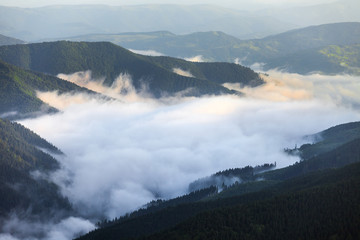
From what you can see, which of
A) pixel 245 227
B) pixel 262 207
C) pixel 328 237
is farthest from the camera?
pixel 262 207

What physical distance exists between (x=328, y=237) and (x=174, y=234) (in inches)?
2039

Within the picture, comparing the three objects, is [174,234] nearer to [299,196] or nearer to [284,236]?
[284,236]

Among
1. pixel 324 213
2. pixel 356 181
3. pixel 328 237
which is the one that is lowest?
pixel 328 237

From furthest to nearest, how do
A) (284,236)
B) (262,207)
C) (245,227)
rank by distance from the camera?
(262,207) < (245,227) < (284,236)

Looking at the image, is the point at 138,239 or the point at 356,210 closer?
the point at 356,210

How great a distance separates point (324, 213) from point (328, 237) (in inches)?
846

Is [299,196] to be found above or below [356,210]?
above

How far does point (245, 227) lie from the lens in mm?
177000

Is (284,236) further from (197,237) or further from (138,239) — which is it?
(138,239)

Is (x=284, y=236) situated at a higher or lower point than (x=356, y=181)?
lower

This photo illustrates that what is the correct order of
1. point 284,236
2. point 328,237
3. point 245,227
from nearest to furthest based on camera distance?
1. point 328,237
2. point 284,236
3. point 245,227

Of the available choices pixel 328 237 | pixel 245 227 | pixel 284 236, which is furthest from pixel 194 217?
pixel 328 237

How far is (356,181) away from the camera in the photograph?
19412cm

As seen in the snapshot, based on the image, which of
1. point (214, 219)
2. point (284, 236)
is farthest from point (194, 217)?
point (284, 236)
